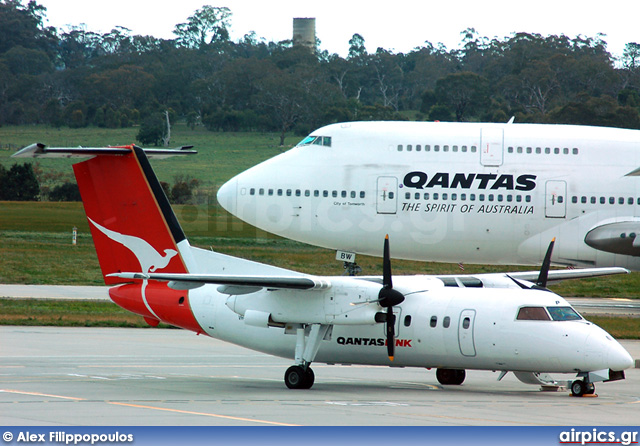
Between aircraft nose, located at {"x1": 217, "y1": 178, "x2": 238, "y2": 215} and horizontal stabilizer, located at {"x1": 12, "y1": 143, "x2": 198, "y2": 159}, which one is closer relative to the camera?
horizontal stabilizer, located at {"x1": 12, "y1": 143, "x2": 198, "y2": 159}

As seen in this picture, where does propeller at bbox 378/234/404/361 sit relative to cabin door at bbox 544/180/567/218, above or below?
below

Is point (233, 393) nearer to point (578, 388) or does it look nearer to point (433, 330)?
point (433, 330)

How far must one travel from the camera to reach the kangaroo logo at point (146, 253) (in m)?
20.4

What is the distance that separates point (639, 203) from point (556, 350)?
13.1 m

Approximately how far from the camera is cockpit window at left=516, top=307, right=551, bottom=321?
1739 cm

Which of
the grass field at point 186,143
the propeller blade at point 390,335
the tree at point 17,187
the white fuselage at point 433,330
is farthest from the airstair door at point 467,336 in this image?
the grass field at point 186,143

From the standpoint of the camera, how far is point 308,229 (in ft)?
93.8

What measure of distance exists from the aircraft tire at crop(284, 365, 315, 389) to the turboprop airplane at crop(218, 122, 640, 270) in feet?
35.3

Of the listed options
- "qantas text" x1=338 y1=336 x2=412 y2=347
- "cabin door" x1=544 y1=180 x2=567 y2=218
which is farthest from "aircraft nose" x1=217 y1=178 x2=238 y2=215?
"qantas text" x1=338 y1=336 x2=412 y2=347

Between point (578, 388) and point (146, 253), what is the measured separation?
9.94 m

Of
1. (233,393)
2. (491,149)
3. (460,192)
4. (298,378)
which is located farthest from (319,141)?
(233,393)

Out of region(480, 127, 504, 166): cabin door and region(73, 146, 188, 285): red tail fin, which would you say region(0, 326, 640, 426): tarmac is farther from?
region(480, 127, 504, 166): cabin door

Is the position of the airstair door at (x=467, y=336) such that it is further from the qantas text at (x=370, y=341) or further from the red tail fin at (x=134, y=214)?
the red tail fin at (x=134, y=214)

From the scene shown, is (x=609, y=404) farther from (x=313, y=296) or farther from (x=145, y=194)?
(x=145, y=194)
